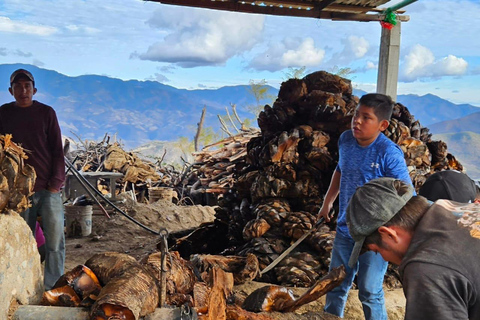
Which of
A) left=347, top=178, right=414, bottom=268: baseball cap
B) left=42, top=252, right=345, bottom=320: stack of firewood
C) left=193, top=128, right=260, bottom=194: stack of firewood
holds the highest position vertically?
left=347, top=178, right=414, bottom=268: baseball cap

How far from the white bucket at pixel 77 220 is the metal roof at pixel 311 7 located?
4865 mm

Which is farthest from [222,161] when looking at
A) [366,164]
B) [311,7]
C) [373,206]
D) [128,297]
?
[373,206]

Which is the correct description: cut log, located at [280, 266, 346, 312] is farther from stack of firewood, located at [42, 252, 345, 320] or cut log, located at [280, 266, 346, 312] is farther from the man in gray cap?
the man in gray cap

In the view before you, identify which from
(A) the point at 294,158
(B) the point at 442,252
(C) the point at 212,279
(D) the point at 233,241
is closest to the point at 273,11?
(A) the point at 294,158

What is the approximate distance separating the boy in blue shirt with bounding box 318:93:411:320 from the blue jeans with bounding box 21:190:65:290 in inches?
119

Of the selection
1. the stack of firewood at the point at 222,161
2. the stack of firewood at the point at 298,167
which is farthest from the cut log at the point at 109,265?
the stack of firewood at the point at 222,161

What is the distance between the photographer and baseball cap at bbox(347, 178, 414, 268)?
210cm

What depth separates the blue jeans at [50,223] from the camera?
5.29 meters

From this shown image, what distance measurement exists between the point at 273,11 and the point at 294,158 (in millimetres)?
2411

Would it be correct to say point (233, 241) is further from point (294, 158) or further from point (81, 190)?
point (81, 190)

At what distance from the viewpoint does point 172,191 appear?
14.3 m

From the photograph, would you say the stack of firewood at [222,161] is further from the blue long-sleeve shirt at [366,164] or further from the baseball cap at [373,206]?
the baseball cap at [373,206]

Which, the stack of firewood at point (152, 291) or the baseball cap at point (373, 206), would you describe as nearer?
the baseball cap at point (373, 206)

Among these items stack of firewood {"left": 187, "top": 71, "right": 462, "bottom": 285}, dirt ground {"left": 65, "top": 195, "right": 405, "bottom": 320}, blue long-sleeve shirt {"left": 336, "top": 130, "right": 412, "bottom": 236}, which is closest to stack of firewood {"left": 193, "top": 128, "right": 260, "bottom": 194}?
dirt ground {"left": 65, "top": 195, "right": 405, "bottom": 320}
